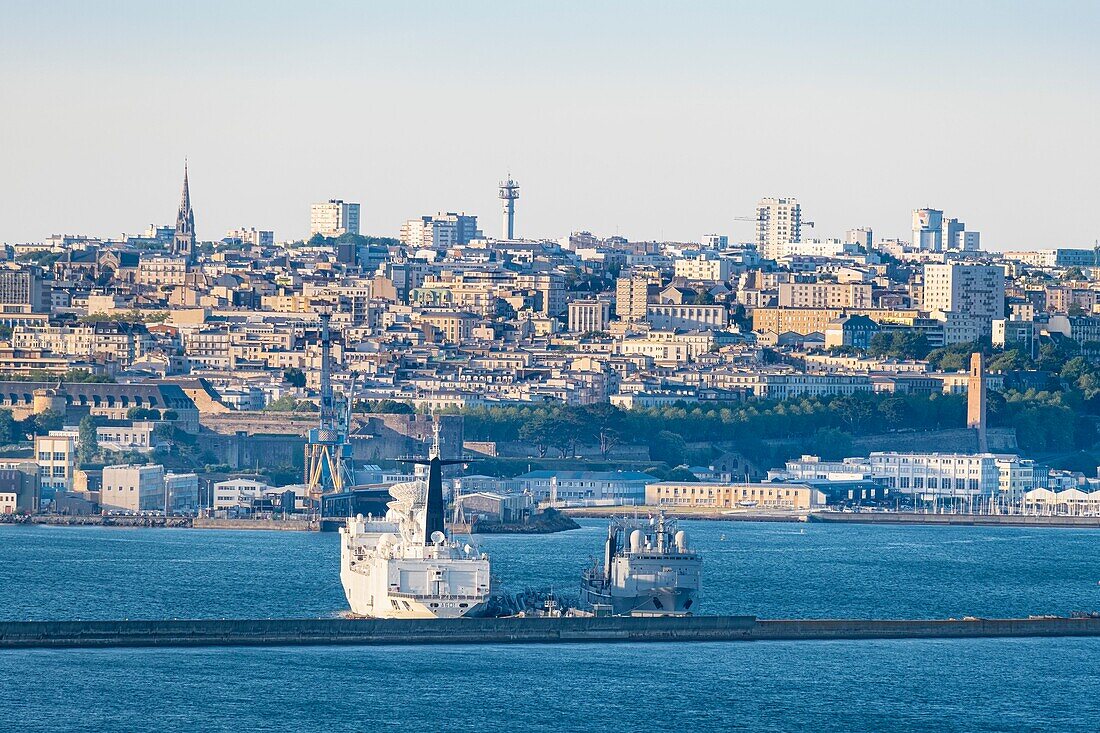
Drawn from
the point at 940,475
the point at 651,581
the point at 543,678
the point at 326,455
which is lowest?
the point at 543,678

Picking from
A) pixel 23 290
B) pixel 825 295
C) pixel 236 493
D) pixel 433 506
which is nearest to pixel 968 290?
pixel 825 295

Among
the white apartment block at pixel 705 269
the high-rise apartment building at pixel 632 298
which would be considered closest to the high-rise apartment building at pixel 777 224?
the white apartment block at pixel 705 269

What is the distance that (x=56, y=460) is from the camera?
83500 mm

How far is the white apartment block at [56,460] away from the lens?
82500mm

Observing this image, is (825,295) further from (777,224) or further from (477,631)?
(477,631)

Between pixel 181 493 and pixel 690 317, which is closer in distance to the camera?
pixel 181 493

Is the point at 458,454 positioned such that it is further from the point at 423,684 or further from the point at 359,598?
the point at 423,684

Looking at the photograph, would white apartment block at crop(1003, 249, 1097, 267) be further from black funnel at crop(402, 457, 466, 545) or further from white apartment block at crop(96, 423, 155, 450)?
black funnel at crop(402, 457, 466, 545)

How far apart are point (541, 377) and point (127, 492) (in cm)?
2654

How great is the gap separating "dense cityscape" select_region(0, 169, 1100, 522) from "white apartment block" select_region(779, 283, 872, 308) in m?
0.17

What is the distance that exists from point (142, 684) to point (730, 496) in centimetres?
4389

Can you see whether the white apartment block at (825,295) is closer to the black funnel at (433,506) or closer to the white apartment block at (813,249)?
the white apartment block at (813,249)

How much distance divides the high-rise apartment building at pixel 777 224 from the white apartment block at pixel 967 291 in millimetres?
39593

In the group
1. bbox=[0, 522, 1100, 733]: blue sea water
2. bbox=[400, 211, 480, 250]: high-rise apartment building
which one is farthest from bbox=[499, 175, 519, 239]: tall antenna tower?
bbox=[0, 522, 1100, 733]: blue sea water
